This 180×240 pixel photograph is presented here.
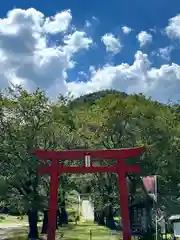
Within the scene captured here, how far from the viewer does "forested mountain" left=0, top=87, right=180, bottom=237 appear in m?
33.3

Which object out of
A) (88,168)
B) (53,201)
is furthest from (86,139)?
(53,201)

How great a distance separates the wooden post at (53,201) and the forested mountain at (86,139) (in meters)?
4.91

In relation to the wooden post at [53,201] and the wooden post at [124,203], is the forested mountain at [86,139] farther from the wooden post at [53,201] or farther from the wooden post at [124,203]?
the wooden post at [124,203]

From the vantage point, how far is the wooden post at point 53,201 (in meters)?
27.4

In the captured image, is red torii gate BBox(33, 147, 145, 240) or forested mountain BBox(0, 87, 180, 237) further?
forested mountain BBox(0, 87, 180, 237)

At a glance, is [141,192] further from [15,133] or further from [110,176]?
[15,133]

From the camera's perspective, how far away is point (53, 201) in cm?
2764

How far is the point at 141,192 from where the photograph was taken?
125 feet

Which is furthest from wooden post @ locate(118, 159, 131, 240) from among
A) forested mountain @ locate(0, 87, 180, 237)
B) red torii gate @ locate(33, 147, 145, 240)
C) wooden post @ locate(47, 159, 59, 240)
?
forested mountain @ locate(0, 87, 180, 237)

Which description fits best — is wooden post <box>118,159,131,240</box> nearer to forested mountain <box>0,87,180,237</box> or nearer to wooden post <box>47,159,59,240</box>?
wooden post <box>47,159,59,240</box>

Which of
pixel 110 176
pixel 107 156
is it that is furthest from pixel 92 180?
pixel 107 156

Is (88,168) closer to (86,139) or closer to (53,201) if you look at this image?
(53,201)

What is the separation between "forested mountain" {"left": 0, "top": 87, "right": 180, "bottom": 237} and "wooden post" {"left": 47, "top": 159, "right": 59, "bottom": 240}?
16.1ft

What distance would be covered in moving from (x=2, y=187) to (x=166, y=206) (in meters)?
14.1
